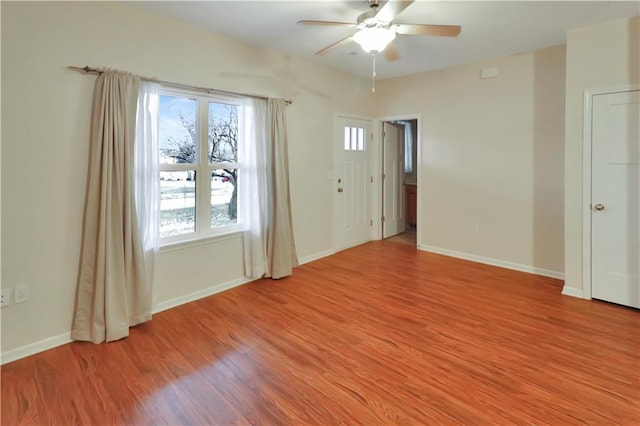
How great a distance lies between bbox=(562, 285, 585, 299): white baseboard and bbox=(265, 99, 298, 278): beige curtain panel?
289 centimetres

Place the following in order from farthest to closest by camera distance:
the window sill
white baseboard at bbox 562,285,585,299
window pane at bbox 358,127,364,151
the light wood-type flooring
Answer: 1. window pane at bbox 358,127,364,151
2. white baseboard at bbox 562,285,585,299
3. the window sill
4. the light wood-type flooring

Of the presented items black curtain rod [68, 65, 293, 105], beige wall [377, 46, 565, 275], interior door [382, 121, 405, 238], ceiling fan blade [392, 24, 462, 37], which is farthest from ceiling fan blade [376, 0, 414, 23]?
interior door [382, 121, 405, 238]

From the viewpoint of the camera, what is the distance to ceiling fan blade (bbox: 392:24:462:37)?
246 cm

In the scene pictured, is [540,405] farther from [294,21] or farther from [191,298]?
[294,21]

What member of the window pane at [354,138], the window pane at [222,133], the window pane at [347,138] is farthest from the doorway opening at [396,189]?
the window pane at [222,133]

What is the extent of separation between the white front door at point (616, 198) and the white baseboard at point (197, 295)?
3525 mm

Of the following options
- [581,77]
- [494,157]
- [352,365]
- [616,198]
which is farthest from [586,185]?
[352,365]

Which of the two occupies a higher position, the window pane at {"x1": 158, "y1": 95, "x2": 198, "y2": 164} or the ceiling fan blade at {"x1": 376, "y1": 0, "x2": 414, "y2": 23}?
the ceiling fan blade at {"x1": 376, "y1": 0, "x2": 414, "y2": 23}

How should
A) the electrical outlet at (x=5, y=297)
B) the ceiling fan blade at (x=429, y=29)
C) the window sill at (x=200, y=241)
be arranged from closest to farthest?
the electrical outlet at (x=5, y=297) < the ceiling fan blade at (x=429, y=29) < the window sill at (x=200, y=241)

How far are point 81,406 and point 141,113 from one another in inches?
82.3

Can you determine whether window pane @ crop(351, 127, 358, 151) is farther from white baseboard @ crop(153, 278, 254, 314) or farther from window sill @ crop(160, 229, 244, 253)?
white baseboard @ crop(153, 278, 254, 314)

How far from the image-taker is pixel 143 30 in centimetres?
295

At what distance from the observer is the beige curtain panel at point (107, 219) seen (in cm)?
262

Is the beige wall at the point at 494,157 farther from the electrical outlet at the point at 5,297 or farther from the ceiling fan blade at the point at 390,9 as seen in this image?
the electrical outlet at the point at 5,297
